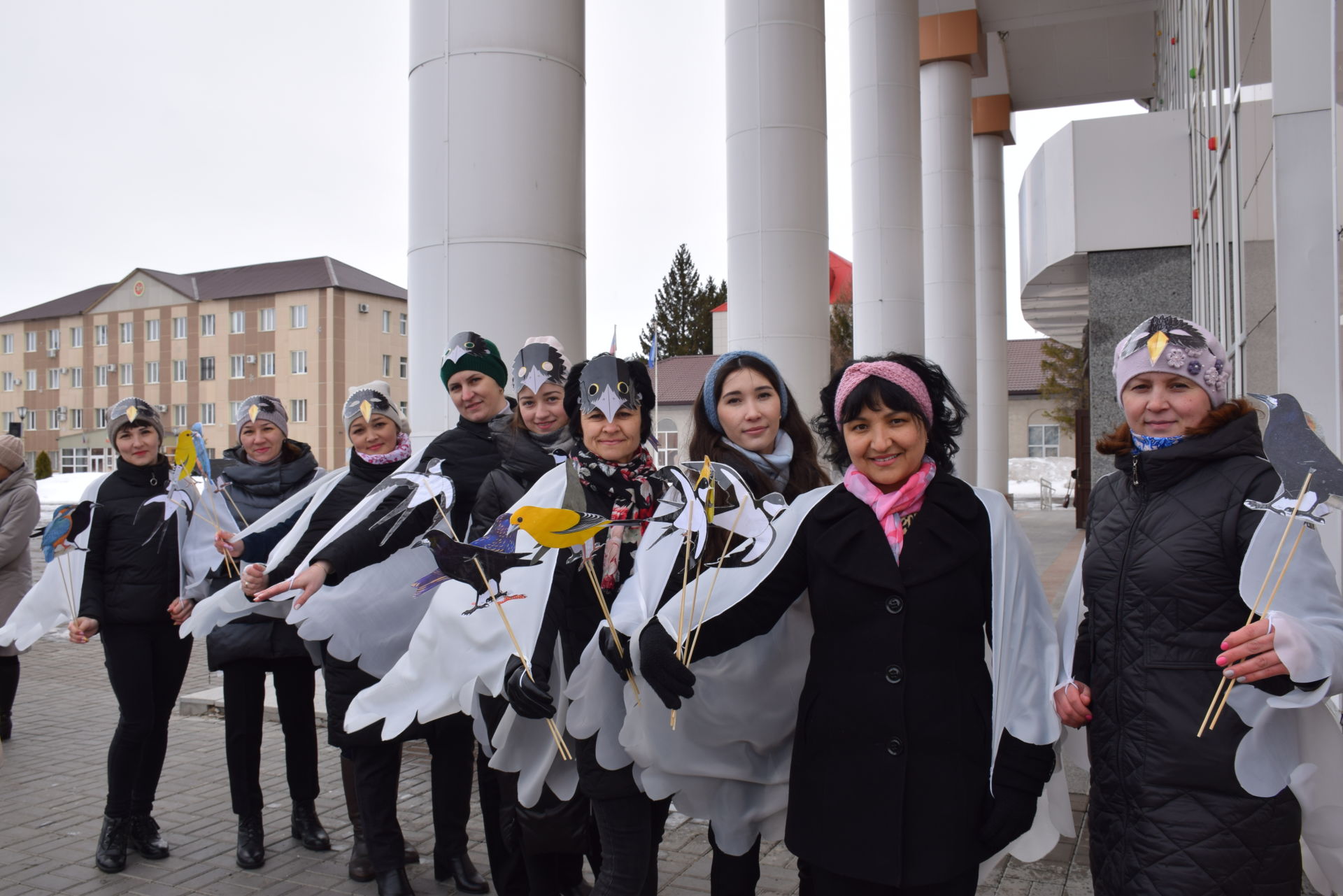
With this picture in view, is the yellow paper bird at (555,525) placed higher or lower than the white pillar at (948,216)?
lower

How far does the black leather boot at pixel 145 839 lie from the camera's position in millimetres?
5098

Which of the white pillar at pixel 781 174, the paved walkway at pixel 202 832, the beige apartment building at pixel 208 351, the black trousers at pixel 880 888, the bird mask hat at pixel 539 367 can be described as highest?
the beige apartment building at pixel 208 351

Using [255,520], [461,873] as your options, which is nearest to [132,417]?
[255,520]

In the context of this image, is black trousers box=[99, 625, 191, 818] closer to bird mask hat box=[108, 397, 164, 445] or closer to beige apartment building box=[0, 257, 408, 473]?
bird mask hat box=[108, 397, 164, 445]

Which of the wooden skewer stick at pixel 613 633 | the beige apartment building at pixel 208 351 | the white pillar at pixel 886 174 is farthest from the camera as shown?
the beige apartment building at pixel 208 351

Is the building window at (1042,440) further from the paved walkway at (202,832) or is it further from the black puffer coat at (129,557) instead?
the black puffer coat at (129,557)

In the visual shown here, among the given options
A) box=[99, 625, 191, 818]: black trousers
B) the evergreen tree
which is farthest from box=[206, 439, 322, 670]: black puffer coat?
the evergreen tree

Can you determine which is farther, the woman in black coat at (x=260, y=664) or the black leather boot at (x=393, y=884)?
the woman in black coat at (x=260, y=664)

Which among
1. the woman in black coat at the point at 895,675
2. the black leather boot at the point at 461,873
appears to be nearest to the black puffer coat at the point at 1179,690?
the woman in black coat at the point at 895,675

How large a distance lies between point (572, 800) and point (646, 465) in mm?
1160

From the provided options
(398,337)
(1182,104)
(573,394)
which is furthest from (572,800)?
(398,337)

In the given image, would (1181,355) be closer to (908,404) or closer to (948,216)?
(908,404)

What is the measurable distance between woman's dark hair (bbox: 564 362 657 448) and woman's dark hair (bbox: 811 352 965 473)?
764 millimetres

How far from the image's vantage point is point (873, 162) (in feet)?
54.4
